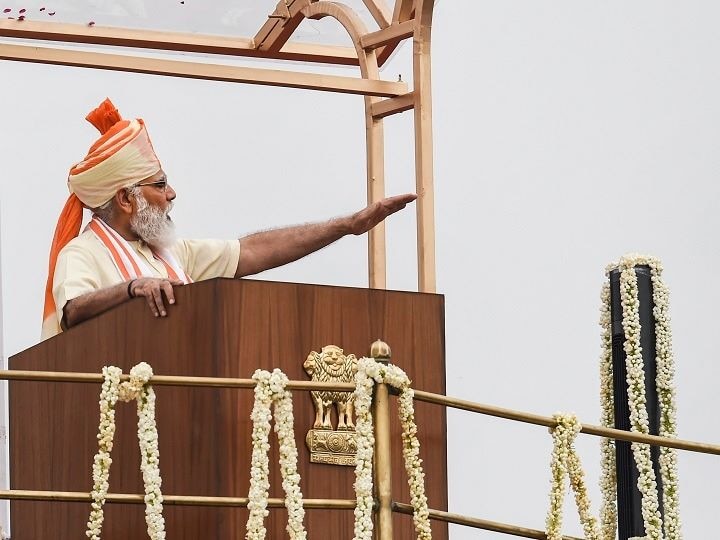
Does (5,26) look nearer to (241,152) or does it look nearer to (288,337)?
(288,337)

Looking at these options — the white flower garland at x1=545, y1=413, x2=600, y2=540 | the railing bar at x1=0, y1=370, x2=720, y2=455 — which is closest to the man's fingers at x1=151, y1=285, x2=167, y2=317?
the railing bar at x1=0, y1=370, x2=720, y2=455

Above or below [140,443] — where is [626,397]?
above

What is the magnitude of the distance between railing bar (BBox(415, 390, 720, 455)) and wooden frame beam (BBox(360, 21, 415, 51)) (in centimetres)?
189

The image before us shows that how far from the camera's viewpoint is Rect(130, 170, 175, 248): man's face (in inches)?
206

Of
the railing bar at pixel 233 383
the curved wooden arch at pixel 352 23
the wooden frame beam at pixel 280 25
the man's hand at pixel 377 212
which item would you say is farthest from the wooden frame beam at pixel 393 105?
the railing bar at pixel 233 383

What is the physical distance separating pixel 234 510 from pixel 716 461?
243 inches

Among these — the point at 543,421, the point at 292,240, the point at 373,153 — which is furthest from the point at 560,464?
the point at 373,153

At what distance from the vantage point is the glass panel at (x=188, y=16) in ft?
21.3

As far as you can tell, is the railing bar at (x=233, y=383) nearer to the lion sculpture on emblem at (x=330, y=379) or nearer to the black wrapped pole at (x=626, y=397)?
the lion sculpture on emblem at (x=330, y=379)

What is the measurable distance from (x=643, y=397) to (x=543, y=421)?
59 centimetres

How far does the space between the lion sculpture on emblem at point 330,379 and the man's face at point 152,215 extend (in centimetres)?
97

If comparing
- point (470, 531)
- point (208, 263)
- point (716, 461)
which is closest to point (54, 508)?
point (208, 263)

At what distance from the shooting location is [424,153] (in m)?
5.82

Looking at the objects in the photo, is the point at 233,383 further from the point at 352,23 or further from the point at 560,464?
the point at 352,23
